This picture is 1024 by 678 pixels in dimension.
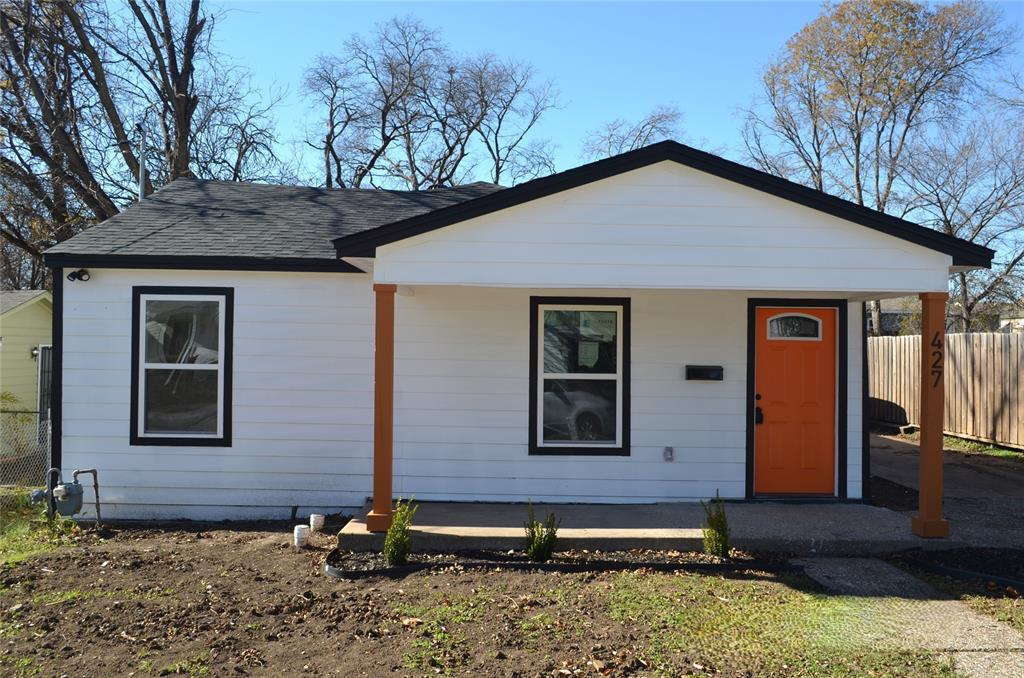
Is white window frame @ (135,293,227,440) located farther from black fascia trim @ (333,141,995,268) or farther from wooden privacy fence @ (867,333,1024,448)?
wooden privacy fence @ (867,333,1024,448)

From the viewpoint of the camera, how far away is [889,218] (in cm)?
662

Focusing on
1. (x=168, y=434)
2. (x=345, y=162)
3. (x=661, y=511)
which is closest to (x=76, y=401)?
(x=168, y=434)

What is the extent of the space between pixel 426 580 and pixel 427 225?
2.91 metres

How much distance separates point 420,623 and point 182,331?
481cm

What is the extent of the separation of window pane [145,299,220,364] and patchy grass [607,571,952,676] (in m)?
5.01

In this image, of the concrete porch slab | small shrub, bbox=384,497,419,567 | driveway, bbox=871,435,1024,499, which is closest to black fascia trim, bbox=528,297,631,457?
the concrete porch slab

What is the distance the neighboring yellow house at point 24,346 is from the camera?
1662 cm

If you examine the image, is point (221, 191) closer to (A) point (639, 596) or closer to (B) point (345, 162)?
(A) point (639, 596)

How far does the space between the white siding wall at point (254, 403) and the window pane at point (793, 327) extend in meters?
4.39

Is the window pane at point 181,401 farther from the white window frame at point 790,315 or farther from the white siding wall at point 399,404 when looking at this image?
the white window frame at point 790,315

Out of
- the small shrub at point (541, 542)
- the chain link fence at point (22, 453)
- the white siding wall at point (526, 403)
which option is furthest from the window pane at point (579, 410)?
the chain link fence at point (22, 453)

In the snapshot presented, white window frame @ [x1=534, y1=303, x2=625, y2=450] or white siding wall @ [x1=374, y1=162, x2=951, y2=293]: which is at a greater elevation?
white siding wall @ [x1=374, y1=162, x2=951, y2=293]

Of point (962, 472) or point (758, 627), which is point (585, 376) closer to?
point (758, 627)

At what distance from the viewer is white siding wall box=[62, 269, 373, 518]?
26.5 ft
